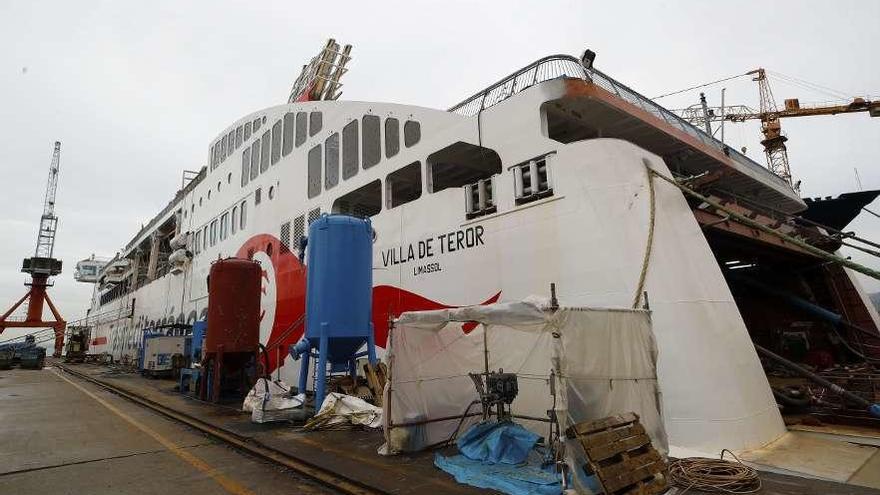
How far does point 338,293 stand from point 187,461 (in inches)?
138

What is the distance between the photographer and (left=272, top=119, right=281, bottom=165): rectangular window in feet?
47.1

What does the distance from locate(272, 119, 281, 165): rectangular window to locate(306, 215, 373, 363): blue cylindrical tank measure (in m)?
6.35

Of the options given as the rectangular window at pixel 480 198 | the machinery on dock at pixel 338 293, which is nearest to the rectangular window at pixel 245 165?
the machinery on dock at pixel 338 293

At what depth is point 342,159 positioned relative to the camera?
11.5 m

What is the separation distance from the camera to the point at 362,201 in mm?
12266

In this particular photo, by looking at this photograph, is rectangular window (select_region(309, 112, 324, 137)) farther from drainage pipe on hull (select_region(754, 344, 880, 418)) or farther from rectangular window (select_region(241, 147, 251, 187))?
drainage pipe on hull (select_region(754, 344, 880, 418))

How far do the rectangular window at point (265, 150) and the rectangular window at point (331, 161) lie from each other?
374 centimetres

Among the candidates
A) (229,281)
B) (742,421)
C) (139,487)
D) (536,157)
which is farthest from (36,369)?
(742,421)

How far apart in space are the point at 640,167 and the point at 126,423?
1001cm

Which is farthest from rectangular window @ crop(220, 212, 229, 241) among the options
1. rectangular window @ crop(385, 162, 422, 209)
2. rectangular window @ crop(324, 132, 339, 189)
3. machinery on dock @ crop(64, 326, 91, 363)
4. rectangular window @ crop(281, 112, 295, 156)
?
machinery on dock @ crop(64, 326, 91, 363)

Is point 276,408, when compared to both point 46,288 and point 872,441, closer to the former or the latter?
point 872,441

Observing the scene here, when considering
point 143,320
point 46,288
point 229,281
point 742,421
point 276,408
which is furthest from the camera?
point 46,288

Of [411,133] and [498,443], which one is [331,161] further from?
[498,443]

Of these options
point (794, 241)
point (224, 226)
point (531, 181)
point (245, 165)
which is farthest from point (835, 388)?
point (224, 226)
